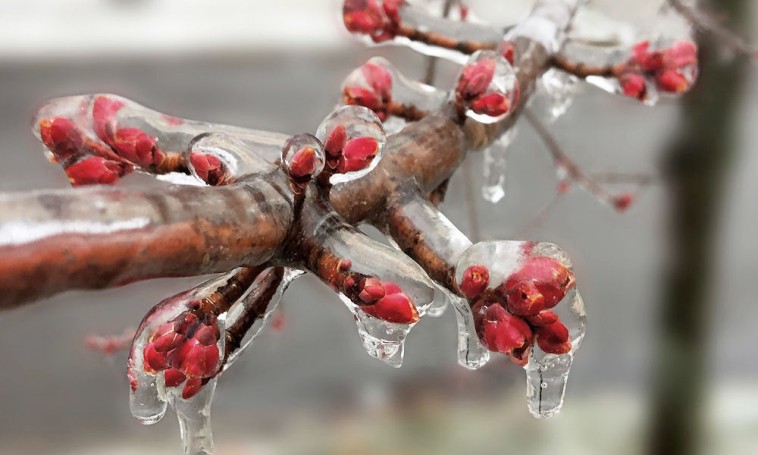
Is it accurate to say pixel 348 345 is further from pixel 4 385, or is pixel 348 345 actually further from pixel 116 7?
pixel 116 7

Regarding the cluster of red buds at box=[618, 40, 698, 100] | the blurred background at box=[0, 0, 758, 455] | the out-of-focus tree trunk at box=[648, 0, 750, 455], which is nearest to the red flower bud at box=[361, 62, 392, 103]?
the cluster of red buds at box=[618, 40, 698, 100]

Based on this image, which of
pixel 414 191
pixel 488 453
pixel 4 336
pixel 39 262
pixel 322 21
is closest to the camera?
pixel 39 262

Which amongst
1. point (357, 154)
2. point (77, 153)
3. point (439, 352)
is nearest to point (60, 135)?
point (77, 153)

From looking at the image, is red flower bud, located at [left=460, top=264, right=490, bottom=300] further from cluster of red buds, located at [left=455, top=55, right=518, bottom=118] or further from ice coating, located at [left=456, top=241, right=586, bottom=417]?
cluster of red buds, located at [left=455, top=55, right=518, bottom=118]

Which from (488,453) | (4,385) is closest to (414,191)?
(488,453)

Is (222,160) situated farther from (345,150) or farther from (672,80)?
(672,80)
